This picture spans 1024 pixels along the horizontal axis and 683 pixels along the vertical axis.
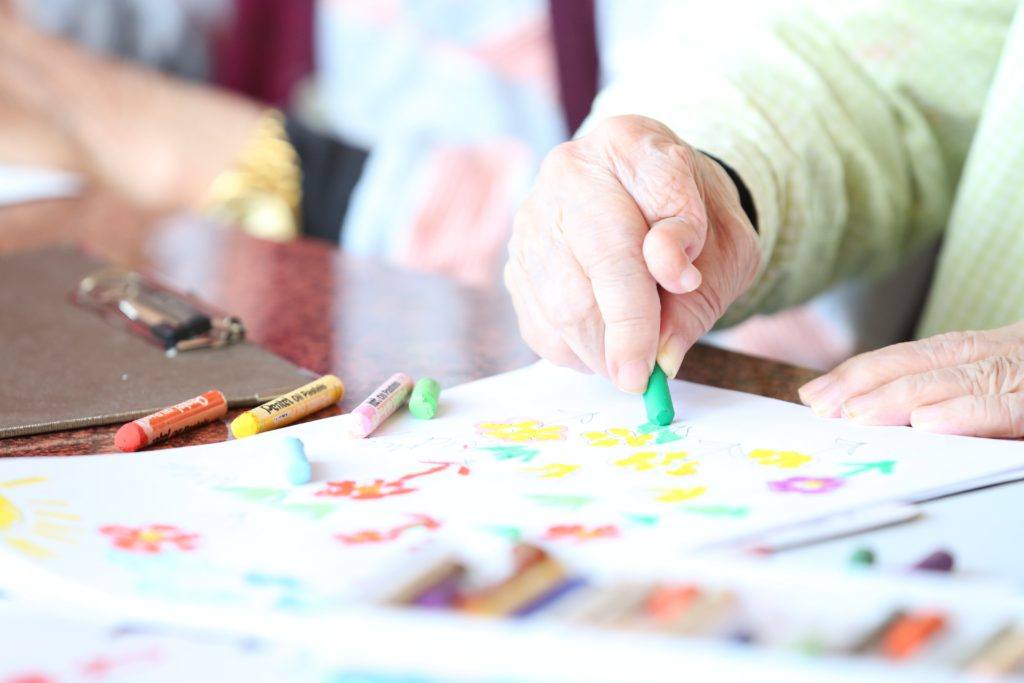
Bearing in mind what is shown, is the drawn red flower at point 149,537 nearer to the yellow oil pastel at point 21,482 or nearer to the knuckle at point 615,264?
the yellow oil pastel at point 21,482

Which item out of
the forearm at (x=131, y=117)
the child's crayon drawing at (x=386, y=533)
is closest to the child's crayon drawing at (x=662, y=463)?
the child's crayon drawing at (x=386, y=533)

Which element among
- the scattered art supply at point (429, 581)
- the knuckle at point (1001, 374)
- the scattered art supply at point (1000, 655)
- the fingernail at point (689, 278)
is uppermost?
the fingernail at point (689, 278)

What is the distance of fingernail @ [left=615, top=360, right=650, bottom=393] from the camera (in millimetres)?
530

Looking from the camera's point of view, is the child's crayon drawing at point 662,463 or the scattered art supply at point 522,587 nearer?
the scattered art supply at point 522,587

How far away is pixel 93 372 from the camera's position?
2.01ft

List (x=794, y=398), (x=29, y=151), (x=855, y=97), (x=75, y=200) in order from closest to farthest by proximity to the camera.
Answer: (x=794, y=398)
(x=855, y=97)
(x=75, y=200)
(x=29, y=151)

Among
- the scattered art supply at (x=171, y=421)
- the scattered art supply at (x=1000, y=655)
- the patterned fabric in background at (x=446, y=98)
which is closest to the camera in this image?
the scattered art supply at (x=1000, y=655)

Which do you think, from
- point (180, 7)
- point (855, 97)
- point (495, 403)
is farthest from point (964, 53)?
point (180, 7)

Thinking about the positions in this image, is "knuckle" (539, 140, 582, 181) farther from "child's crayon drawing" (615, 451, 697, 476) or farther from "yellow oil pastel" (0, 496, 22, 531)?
"yellow oil pastel" (0, 496, 22, 531)

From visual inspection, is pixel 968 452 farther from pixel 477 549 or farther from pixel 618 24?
pixel 618 24

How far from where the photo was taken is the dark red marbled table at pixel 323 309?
622 mm

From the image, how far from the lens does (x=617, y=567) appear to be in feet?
1.07

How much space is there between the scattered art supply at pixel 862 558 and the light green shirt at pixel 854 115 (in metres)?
0.31

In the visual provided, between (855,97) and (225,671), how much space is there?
0.61 metres
